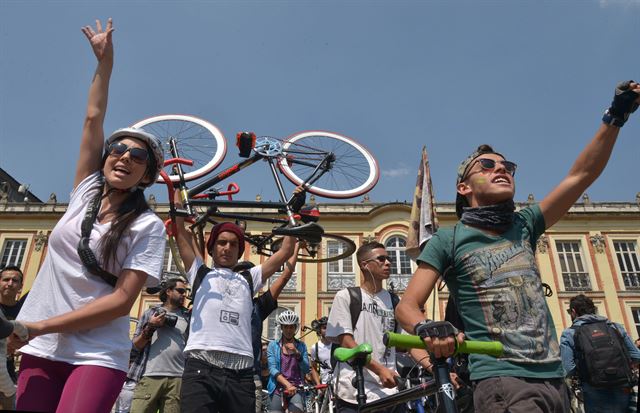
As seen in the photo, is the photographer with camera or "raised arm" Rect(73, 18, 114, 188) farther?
the photographer with camera

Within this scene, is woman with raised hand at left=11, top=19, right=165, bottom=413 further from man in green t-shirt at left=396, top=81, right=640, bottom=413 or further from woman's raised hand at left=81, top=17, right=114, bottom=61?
man in green t-shirt at left=396, top=81, right=640, bottom=413

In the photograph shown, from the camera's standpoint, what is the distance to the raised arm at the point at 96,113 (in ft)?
7.96

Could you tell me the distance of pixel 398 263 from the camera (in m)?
26.3

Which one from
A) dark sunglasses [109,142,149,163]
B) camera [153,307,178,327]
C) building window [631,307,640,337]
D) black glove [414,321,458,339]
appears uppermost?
building window [631,307,640,337]

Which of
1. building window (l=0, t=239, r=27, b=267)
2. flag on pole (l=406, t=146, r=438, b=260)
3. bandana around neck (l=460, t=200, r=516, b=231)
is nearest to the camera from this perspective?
bandana around neck (l=460, t=200, r=516, b=231)

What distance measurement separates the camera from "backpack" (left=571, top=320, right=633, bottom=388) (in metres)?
4.84

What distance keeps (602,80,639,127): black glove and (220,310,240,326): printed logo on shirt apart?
2.67 m

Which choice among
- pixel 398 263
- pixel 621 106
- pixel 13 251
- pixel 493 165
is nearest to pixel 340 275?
pixel 398 263

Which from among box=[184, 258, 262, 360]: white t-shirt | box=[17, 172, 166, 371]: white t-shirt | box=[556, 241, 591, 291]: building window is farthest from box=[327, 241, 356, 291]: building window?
box=[17, 172, 166, 371]: white t-shirt

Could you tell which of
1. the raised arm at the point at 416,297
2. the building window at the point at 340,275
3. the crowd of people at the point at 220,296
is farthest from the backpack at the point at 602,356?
the building window at the point at 340,275

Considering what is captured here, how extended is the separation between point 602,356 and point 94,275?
195 inches

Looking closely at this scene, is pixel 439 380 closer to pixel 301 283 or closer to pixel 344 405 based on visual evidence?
pixel 344 405

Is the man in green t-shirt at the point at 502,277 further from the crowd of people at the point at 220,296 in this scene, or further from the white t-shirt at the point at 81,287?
the white t-shirt at the point at 81,287

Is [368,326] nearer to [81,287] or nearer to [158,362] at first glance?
[81,287]
